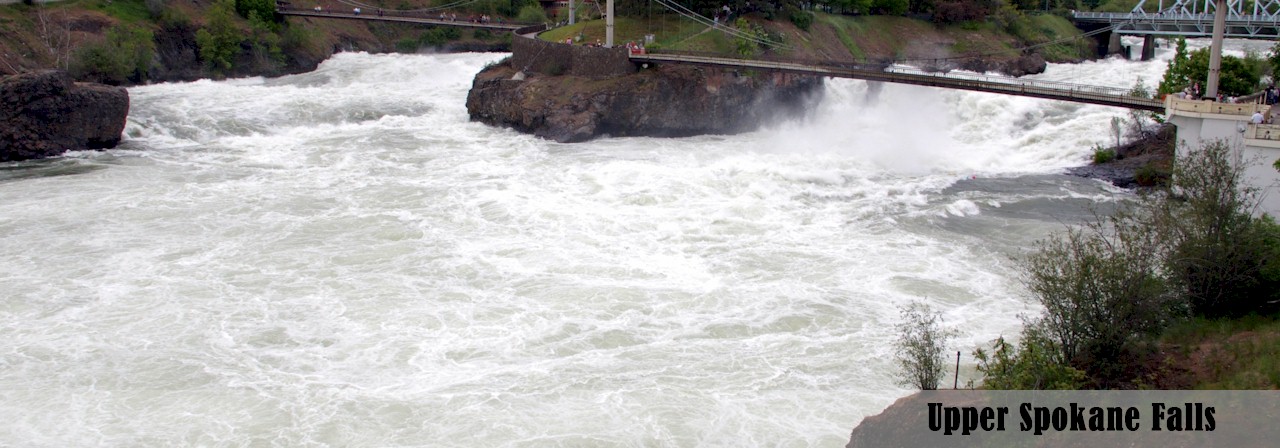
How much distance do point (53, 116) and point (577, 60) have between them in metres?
21.6

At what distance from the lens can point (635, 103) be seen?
47375 millimetres

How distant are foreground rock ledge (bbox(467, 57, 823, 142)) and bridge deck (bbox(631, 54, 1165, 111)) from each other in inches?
47.1

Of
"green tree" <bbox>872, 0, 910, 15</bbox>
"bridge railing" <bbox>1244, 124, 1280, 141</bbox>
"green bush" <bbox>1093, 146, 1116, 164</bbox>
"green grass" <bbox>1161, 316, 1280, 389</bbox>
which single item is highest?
"green tree" <bbox>872, 0, 910, 15</bbox>

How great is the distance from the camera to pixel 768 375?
67.0 feet

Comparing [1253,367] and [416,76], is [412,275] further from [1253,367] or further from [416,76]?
[416,76]

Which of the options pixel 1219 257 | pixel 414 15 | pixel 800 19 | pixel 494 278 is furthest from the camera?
pixel 414 15

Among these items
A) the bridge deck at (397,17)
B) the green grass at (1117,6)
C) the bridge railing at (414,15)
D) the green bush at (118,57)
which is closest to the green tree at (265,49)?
the bridge deck at (397,17)

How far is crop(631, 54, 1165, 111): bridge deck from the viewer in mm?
→ 36125

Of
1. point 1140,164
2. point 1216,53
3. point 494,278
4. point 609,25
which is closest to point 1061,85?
point 1140,164

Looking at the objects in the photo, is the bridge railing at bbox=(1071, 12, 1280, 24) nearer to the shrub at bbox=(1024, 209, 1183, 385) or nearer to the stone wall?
the stone wall

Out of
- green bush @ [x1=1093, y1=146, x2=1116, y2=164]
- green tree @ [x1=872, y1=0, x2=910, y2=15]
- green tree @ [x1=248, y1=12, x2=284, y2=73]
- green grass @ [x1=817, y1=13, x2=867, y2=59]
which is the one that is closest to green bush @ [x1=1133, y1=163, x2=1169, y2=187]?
green bush @ [x1=1093, y1=146, x2=1116, y2=164]

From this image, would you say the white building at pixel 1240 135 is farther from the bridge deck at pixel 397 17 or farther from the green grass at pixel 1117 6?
the green grass at pixel 1117 6

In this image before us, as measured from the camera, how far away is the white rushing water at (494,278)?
19.1 meters

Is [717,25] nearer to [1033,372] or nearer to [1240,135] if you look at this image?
→ [1240,135]
